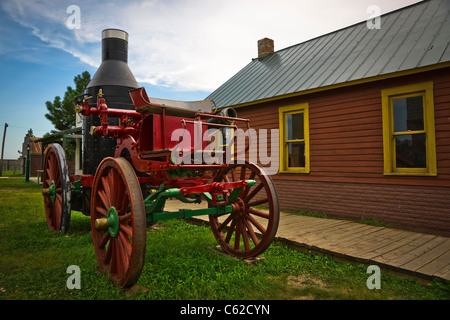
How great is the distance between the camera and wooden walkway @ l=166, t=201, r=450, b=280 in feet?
10.9

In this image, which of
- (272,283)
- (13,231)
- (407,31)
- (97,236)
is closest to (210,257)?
(272,283)

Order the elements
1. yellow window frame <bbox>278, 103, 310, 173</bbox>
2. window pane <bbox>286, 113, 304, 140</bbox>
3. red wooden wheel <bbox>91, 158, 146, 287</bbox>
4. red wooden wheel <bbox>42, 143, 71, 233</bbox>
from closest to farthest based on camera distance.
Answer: red wooden wheel <bbox>91, 158, 146, 287</bbox> < red wooden wheel <bbox>42, 143, 71, 233</bbox> < yellow window frame <bbox>278, 103, 310, 173</bbox> < window pane <bbox>286, 113, 304, 140</bbox>

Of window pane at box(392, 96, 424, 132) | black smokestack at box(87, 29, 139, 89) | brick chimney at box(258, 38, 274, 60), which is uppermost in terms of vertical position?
brick chimney at box(258, 38, 274, 60)

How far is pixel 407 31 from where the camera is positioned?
6422 mm

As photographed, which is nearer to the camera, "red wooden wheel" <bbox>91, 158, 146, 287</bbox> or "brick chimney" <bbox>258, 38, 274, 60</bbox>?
"red wooden wheel" <bbox>91, 158, 146, 287</bbox>

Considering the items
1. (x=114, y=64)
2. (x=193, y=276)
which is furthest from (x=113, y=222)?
(x=114, y=64)

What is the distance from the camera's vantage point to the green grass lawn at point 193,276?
2764mm

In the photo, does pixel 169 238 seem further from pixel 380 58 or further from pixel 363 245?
pixel 380 58

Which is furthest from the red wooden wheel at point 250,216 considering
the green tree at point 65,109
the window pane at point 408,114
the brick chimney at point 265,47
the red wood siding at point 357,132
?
the green tree at point 65,109

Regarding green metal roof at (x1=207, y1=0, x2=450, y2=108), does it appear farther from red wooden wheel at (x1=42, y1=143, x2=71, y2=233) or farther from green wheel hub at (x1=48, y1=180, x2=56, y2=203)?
green wheel hub at (x1=48, y1=180, x2=56, y2=203)

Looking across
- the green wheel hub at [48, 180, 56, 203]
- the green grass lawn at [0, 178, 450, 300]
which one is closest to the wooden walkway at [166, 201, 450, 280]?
the green grass lawn at [0, 178, 450, 300]

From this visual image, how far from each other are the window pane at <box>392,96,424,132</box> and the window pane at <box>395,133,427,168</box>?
Result: 180 mm

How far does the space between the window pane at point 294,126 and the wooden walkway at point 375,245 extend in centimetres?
292
